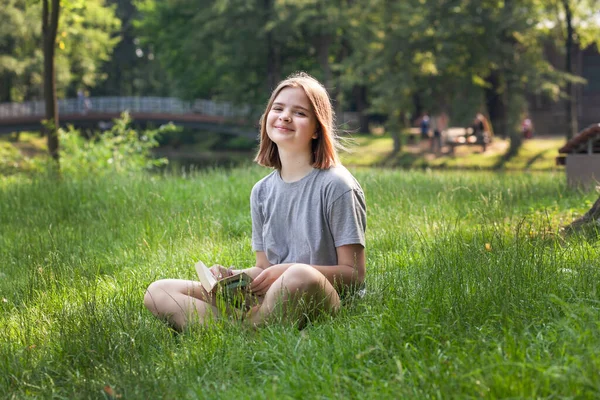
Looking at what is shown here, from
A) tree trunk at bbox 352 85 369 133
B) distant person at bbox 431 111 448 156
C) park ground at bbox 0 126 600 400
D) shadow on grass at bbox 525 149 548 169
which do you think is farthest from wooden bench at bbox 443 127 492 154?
park ground at bbox 0 126 600 400

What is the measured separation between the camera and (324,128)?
409 centimetres

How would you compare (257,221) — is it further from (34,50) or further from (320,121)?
(34,50)

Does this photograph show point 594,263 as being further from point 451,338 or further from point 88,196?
point 88,196

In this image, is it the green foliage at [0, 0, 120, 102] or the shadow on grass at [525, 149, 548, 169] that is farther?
the green foliage at [0, 0, 120, 102]

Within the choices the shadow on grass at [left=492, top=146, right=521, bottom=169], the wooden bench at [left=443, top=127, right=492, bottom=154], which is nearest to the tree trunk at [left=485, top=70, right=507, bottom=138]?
the wooden bench at [left=443, top=127, right=492, bottom=154]

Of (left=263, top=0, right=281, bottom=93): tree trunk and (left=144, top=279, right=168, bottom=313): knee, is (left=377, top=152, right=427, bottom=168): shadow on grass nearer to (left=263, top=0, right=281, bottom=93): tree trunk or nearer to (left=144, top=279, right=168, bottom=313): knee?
(left=263, top=0, right=281, bottom=93): tree trunk

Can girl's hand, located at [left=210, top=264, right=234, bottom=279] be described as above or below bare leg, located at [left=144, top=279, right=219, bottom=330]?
above

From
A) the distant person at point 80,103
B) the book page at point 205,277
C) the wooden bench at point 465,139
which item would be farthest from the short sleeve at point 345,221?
the distant person at point 80,103

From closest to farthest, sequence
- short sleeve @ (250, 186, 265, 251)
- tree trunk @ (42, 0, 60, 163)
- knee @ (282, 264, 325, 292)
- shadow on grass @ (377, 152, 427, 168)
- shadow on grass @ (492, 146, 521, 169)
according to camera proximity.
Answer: knee @ (282, 264, 325, 292) < short sleeve @ (250, 186, 265, 251) < tree trunk @ (42, 0, 60, 163) < shadow on grass @ (492, 146, 521, 169) < shadow on grass @ (377, 152, 427, 168)

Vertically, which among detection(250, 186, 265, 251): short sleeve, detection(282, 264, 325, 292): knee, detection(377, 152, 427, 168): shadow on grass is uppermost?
detection(250, 186, 265, 251): short sleeve

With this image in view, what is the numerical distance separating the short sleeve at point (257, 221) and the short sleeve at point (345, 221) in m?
0.50

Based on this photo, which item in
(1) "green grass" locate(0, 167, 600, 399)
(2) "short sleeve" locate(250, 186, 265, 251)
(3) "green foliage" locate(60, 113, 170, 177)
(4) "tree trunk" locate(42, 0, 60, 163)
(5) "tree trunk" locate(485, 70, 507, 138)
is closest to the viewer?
(1) "green grass" locate(0, 167, 600, 399)

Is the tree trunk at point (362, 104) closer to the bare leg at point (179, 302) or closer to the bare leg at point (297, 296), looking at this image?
the bare leg at point (179, 302)

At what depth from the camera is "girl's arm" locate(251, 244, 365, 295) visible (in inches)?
150
